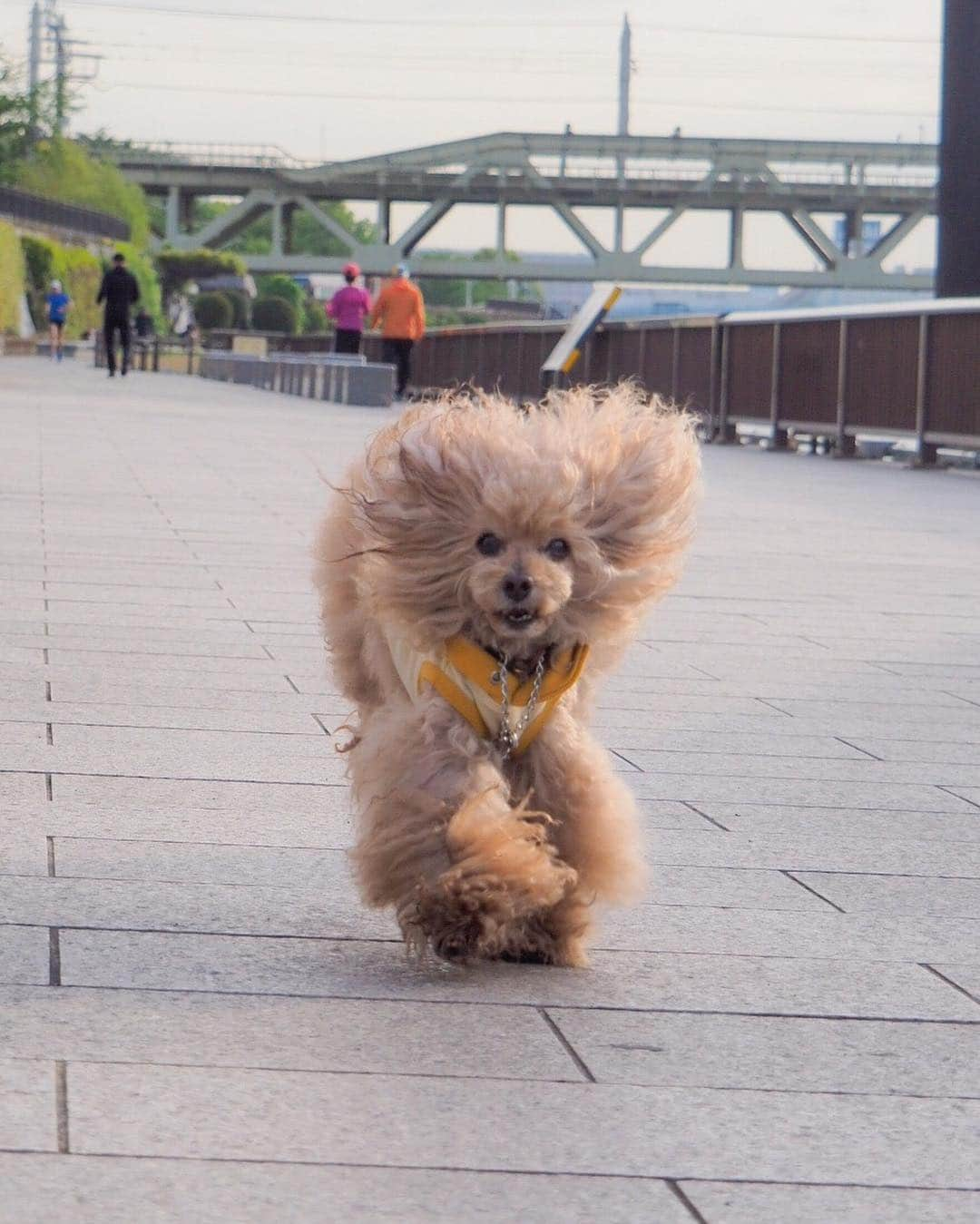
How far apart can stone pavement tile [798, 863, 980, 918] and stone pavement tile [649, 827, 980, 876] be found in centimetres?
7

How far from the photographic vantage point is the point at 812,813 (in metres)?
5.81

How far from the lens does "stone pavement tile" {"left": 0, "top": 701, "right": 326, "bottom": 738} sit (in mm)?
6508

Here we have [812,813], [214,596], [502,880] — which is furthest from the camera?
[214,596]

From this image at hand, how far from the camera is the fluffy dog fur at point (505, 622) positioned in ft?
13.8

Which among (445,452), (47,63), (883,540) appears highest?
(47,63)

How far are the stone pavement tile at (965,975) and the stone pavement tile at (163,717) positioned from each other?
2.60 metres

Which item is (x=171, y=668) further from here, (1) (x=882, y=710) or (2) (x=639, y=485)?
(2) (x=639, y=485)

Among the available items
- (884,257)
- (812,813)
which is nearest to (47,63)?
(884,257)

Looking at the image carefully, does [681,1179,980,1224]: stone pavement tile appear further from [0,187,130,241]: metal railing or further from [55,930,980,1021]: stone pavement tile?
[0,187,130,241]: metal railing

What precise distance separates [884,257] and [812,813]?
10834 centimetres

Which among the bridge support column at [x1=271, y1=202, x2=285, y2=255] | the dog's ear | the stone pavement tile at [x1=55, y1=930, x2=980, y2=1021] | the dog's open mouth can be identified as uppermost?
the bridge support column at [x1=271, y1=202, x2=285, y2=255]

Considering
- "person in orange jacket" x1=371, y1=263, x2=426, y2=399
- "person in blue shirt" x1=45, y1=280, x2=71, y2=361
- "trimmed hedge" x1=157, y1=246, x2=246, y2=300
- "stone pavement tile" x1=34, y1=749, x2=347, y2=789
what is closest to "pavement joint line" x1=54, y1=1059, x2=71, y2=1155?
"stone pavement tile" x1=34, y1=749, x2=347, y2=789

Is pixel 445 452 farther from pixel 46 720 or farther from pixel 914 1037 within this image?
pixel 46 720

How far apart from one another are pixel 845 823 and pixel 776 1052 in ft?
6.54
